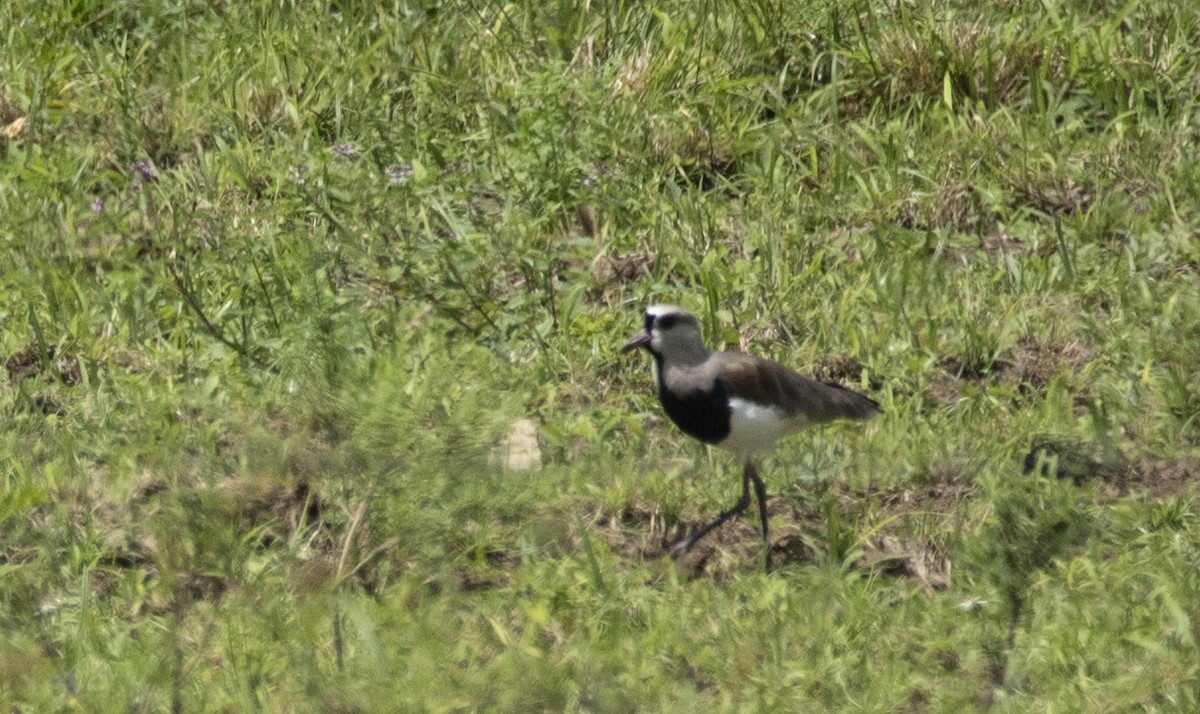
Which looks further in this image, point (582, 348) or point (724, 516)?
point (582, 348)

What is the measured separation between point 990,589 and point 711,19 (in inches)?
136

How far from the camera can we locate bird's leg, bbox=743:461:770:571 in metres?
5.29

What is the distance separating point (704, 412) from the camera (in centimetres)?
548

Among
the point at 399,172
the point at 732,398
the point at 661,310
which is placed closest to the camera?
the point at 732,398

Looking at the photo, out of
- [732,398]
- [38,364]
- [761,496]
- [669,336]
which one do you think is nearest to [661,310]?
[669,336]

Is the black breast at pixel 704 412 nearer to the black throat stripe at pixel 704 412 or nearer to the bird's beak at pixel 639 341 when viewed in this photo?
the black throat stripe at pixel 704 412

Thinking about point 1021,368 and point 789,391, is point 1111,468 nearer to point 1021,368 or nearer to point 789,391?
→ point 1021,368

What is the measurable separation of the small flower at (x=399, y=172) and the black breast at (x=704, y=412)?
190cm

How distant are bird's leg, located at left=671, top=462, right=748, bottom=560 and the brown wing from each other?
222 millimetres

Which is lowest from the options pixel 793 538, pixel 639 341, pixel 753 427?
pixel 793 538

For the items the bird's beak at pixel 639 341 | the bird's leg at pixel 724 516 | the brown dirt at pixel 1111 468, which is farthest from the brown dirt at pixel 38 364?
the brown dirt at pixel 1111 468

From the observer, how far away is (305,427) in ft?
15.9

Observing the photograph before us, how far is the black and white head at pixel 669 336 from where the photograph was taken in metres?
5.64

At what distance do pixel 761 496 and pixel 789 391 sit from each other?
0.35 metres
